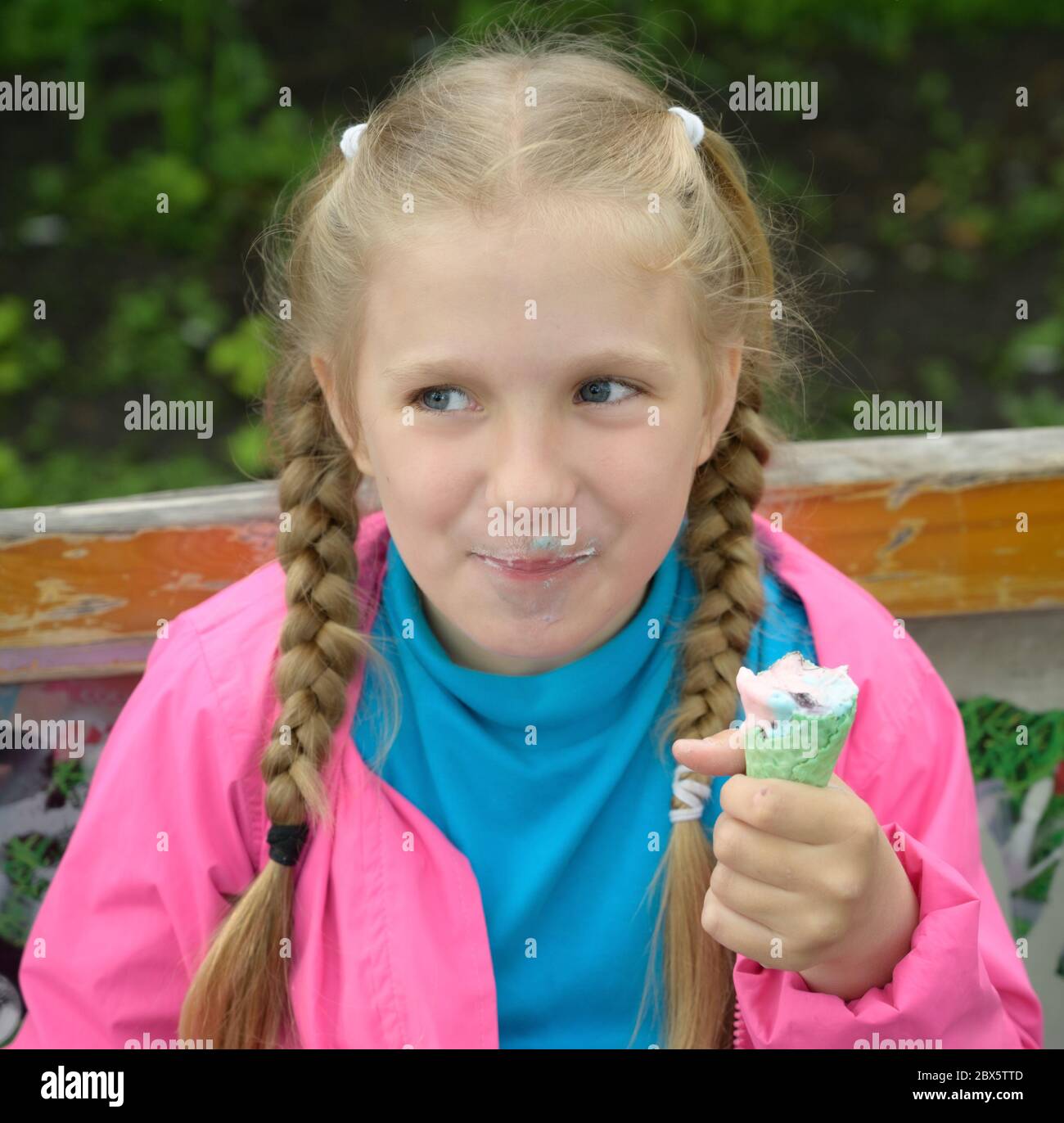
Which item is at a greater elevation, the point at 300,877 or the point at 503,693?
the point at 503,693

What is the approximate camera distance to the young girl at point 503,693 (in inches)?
61.6

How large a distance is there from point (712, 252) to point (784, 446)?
460 mm

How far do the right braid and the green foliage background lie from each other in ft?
5.50

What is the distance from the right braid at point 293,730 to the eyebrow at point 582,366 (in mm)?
327

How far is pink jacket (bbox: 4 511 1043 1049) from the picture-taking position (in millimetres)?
1738

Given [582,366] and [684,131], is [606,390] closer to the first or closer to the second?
[582,366]

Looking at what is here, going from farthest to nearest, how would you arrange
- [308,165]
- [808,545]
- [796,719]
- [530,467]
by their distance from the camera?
[308,165], [808,545], [530,467], [796,719]

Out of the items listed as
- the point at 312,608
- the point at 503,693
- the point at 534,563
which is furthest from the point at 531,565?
the point at 312,608

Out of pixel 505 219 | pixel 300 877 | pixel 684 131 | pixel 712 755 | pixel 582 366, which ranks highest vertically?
pixel 684 131

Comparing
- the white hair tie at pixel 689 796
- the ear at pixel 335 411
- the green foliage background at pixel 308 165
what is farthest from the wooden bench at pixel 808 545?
the green foliage background at pixel 308 165

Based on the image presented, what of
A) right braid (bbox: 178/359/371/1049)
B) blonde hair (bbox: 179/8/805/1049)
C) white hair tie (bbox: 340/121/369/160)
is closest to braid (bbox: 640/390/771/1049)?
blonde hair (bbox: 179/8/805/1049)

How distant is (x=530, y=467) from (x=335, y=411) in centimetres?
40

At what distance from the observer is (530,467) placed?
4.92 feet

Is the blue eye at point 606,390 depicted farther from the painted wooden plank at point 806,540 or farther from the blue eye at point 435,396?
the painted wooden plank at point 806,540
